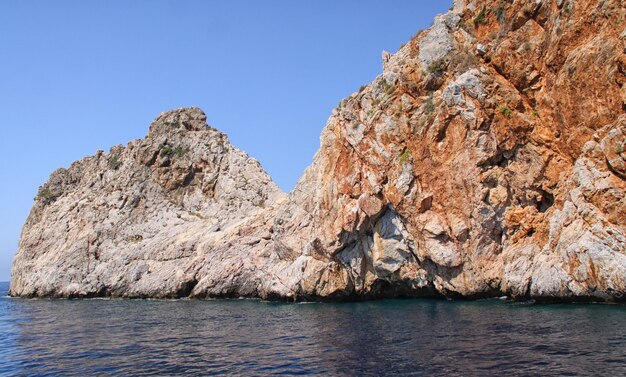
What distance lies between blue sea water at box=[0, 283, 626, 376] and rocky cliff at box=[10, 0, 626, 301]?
3.88m

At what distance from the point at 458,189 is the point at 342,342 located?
830 inches

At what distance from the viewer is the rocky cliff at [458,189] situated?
3180cm

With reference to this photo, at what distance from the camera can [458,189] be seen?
4109 centimetres

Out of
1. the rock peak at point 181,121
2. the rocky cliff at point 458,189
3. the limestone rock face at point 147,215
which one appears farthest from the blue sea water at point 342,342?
the rock peak at point 181,121

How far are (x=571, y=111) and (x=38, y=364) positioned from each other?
35.6 m

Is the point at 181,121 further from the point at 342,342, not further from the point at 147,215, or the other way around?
the point at 342,342

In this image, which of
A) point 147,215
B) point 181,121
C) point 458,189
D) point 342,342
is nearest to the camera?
point 342,342

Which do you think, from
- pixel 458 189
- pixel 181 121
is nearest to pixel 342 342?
pixel 458 189

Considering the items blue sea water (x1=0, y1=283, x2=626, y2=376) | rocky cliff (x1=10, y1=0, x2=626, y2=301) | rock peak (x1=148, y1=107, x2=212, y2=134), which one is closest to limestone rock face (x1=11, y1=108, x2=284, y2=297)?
rock peak (x1=148, y1=107, x2=212, y2=134)

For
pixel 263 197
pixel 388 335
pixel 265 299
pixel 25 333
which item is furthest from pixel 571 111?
pixel 263 197

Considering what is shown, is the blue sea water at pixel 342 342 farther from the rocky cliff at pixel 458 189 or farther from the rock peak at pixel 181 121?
the rock peak at pixel 181 121

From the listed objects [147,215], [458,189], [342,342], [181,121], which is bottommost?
[342,342]

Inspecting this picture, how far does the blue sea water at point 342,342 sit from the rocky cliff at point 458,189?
3.88 metres

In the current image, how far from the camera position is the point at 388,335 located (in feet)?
83.9
